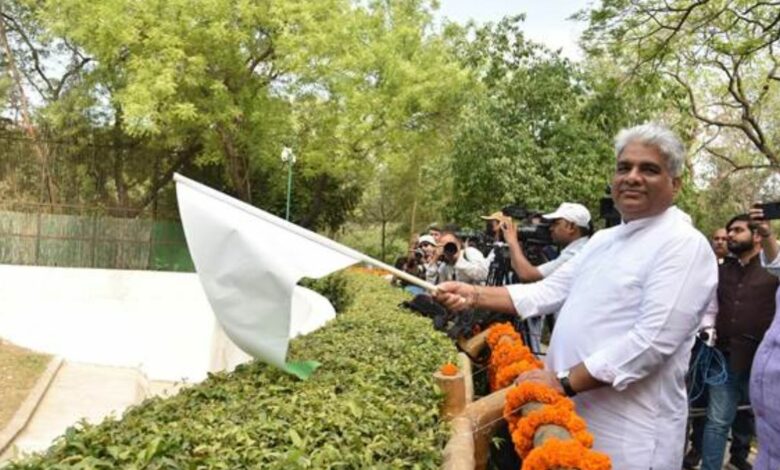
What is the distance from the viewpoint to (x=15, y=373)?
10.4 meters

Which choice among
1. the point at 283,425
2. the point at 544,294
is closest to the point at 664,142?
the point at 544,294

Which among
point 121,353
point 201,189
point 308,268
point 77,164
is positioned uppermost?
point 77,164

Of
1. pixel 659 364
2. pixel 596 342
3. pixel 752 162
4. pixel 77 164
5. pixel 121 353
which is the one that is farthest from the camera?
pixel 752 162

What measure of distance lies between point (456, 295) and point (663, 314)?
732mm

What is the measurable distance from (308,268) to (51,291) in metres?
14.1

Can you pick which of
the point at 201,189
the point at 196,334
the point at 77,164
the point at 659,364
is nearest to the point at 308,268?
the point at 201,189

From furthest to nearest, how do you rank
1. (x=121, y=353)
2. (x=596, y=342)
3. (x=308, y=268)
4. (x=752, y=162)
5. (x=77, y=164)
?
(x=752, y=162), (x=77, y=164), (x=121, y=353), (x=308, y=268), (x=596, y=342)

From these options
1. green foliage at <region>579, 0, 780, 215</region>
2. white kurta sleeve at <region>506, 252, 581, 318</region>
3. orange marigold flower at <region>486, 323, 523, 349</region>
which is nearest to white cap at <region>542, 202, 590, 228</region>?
orange marigold flower at <region>486, 323, 523, 349</region>

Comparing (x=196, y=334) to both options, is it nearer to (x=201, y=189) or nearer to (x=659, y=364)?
(x=201, y=189)

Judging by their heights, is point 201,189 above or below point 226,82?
below

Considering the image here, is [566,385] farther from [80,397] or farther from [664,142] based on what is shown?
[80,397]

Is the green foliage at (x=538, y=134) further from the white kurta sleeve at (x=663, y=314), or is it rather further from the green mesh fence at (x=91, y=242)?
the white kurta sleeve at (x=663, y=314)

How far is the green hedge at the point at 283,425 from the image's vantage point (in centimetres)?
188

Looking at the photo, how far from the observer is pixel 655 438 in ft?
6.57
